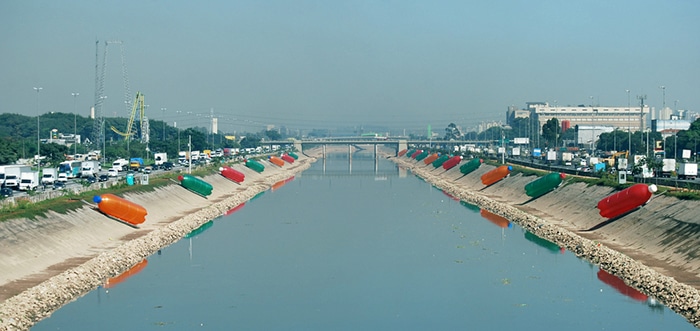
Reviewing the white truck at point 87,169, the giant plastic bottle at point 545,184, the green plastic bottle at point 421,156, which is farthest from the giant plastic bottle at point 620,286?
the green plastic bottle at point 421,156

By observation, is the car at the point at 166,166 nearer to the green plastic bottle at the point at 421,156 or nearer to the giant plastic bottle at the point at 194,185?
the giant plastic bottle at the point at 194,185

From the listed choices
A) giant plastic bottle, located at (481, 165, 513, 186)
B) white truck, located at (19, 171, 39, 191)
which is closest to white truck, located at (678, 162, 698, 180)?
giant plastic bottle, located at (481, 165, 513, 186)

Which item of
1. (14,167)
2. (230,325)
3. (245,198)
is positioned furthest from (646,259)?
(245,198)

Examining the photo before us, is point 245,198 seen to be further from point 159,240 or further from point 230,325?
point 230,325

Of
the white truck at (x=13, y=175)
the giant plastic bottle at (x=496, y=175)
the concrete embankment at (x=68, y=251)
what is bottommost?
the concrete embankment at (x=68, y=251)

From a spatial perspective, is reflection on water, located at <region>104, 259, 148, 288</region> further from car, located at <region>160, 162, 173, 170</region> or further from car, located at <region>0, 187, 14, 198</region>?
car, located at <region>160, 162, 173, 170</region>
